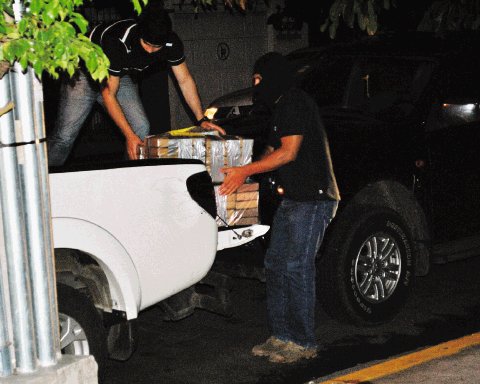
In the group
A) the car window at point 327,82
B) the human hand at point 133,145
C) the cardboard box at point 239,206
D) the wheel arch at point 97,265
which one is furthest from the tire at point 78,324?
the car window at point 327,82

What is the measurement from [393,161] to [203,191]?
75.3 inches

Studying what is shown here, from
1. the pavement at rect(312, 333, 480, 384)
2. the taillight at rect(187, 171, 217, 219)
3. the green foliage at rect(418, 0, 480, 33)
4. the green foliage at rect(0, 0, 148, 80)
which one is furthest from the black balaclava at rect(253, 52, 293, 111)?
the green foliage at rect(418, 0, 480, 33)

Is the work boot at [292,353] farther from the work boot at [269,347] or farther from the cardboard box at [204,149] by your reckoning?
the cardboard box at [204,149]

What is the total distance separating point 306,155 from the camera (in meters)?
6.35

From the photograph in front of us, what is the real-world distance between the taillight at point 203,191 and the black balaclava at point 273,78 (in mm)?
778

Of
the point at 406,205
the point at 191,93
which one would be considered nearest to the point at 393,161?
the point at 406,205

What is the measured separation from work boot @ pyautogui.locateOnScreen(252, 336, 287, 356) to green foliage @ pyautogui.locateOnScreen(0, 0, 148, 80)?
295cm

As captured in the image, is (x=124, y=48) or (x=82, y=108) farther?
(x=82, y=108)

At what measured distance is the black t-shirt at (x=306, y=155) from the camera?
20.6ft

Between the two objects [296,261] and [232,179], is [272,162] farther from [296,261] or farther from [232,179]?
[296,261]

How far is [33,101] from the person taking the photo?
177 inches

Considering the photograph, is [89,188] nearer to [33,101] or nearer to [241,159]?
[33,101]

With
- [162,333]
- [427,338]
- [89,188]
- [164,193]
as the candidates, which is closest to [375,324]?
[427,338]

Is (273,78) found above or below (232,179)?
above
